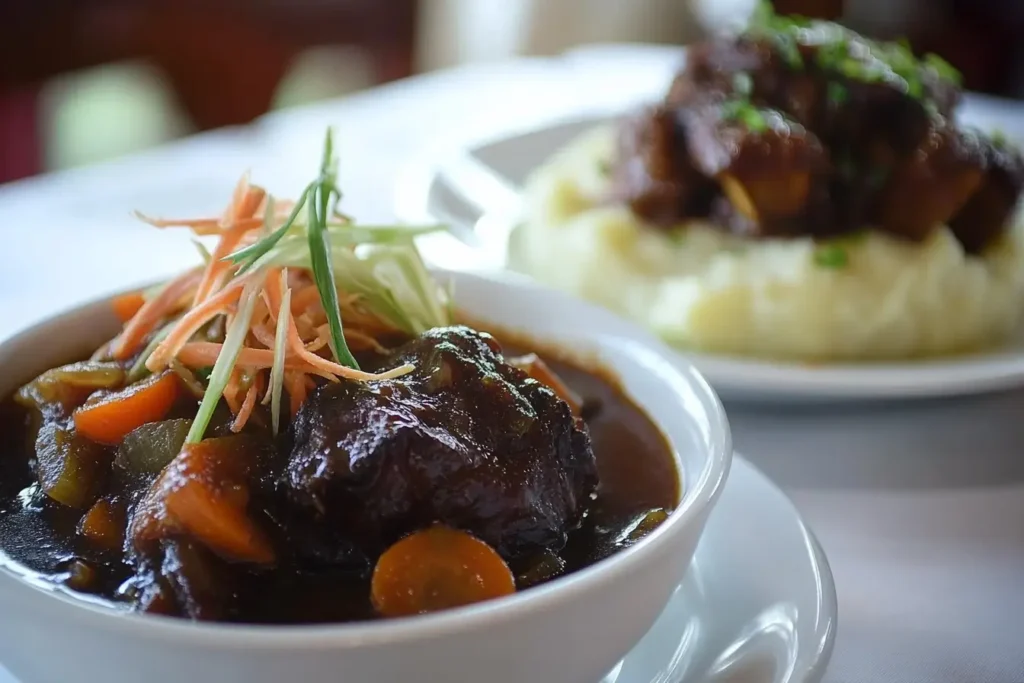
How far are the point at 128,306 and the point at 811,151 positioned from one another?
219 centimetres

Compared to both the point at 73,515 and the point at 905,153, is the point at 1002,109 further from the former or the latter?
the point at 73,515

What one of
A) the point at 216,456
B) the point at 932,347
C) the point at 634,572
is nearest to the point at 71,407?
the point at 216,456

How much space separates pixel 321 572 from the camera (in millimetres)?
1684

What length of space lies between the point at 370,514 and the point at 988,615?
1.37m

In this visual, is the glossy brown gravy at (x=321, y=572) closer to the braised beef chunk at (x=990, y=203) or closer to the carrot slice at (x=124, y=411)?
the carrot slice at (x=124, y=411)

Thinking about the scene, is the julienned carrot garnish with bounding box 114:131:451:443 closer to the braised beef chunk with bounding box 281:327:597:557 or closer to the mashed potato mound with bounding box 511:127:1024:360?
the braised beef chunk with bounding box 281:327:597:557

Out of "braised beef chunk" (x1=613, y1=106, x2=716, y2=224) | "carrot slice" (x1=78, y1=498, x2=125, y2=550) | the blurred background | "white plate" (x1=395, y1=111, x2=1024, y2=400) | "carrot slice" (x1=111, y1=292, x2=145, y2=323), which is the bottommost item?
the blurred background

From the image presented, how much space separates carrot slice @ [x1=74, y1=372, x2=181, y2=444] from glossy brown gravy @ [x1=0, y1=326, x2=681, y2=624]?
0.15 m

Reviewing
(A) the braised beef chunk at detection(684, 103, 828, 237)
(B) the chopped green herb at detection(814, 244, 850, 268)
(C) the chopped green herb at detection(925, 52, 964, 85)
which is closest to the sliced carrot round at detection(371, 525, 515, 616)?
(B) the chopped green herb at detection(814, 244, 850, 268)

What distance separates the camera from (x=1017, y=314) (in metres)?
3.40

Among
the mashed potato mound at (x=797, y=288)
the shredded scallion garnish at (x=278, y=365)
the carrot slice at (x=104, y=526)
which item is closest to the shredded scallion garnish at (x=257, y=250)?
the shredded scallion garnish at (x=278, y=365)

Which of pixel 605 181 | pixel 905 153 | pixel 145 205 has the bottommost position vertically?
pixel 145 205

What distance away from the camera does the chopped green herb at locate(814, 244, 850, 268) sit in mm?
3203

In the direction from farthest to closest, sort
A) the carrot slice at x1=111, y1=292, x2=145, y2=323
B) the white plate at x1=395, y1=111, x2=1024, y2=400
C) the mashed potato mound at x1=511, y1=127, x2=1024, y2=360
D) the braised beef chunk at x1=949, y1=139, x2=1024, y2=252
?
the braised beef chunk at x1=949, y1=139, x2=1024, y2=252, the mashed potato mound at x1=511, y1=127, x2=1024, y2=360, the white plate at x1=395, y1=111, x2=1024, y2=400, the carrot slice at x1=111, y1=292, x2=145, y2=323
